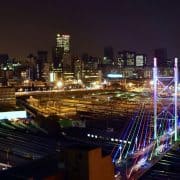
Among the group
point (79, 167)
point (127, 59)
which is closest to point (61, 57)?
point (127, 59)

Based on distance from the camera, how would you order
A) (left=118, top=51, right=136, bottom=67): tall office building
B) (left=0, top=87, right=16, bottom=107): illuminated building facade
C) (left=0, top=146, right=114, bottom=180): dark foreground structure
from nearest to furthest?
(left=0, top=146, right=114, bottom=180): dark foreground structure < (left=0, top=87, right=16, bottom=107): illuminated building facade < (left=118, top=51, right=136, bottom=67): tall office building

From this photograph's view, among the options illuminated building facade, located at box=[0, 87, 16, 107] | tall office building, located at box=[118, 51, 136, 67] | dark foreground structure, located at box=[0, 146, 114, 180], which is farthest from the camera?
tall office building, located at box=[118, 51, 136, 67]

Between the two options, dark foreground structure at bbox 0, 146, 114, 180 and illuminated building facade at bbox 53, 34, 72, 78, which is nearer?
dark foreground structure at bbox 0, 146, 114, 180

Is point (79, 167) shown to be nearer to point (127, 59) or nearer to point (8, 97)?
point (8, 97)

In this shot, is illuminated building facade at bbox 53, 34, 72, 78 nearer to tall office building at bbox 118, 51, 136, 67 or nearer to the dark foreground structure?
tall office building at bbox 118, 51, 136, 67

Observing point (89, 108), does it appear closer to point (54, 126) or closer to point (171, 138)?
point (54, 126)

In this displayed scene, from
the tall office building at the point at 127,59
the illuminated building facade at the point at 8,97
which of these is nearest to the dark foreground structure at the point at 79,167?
the illuminated building facade at the point at 8,97

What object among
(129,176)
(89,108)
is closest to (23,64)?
(89,108)

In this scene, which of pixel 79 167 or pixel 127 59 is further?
pixel 127 59

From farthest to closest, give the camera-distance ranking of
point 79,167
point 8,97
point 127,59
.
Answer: point 127,59 < point 8,97 < point 79,167

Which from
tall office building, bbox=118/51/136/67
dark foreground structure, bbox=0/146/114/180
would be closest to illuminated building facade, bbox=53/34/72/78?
tall office building, bbox=118/51/136/67

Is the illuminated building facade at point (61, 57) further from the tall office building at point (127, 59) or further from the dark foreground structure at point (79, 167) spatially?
the dark foreground structure at point (79, 167)
